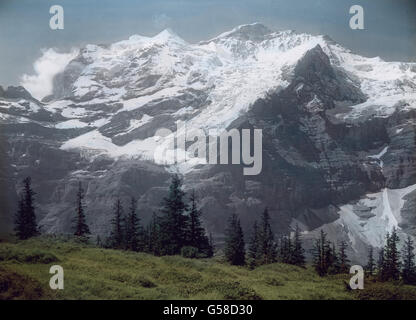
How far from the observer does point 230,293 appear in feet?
81.7

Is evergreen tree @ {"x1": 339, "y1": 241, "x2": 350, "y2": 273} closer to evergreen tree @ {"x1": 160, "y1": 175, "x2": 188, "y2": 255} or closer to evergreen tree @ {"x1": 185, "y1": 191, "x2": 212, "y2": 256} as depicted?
evergreen tree @ {"x1": 185, "y1": 191, "x2": 212, "y2": 256}

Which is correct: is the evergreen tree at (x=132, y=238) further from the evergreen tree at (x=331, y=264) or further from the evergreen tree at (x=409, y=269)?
the evergreen tree at (x=409, y=269)

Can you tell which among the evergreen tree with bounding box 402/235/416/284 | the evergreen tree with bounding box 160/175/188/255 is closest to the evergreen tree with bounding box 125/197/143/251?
the evergreen tree with bounding box 160/175/188/255

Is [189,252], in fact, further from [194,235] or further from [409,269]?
[409,269]

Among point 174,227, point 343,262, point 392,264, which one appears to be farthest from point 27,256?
point 343,262

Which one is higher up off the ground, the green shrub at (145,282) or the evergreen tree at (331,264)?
the green shrub at (145,282)

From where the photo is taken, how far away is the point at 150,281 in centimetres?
2622

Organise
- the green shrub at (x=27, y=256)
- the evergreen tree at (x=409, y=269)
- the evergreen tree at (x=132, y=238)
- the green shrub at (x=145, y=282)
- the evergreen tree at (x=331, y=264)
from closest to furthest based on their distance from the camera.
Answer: the green shrub at (x=145, y=282)
the green shrub at (x=27, y=256)
the evergreen tree at (x=331, y=264)
the evergreen tree at (x=132, y=238)
the evergreen tree at (x=409, y=269)

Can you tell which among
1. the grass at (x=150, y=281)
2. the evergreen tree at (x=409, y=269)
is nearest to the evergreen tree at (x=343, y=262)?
the evergreen tree at (x=409, y=269)

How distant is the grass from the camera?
79.4 feet

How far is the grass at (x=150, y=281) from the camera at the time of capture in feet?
79.4

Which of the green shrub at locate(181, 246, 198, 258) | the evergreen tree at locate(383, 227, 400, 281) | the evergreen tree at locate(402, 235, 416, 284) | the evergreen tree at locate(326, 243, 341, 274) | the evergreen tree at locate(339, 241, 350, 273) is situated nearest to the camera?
the green shrub at locate(181, 246, 198, 258)
